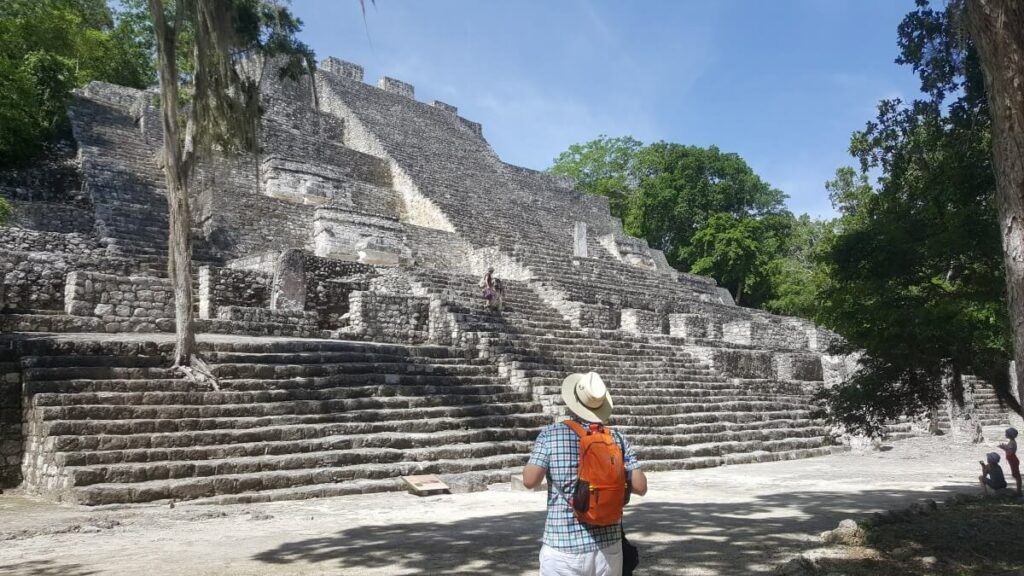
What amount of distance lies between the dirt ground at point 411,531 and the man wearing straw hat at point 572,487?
1.62 metres

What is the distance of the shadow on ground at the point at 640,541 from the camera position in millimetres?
4410

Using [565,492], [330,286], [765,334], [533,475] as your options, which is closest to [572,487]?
[565,492]

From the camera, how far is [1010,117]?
3518mm

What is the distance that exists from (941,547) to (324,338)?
8.67 meters

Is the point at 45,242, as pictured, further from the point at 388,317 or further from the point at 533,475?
the point at 533,475

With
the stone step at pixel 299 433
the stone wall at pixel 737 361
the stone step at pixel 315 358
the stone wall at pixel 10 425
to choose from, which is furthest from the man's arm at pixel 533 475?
the stone wall at pixel 737 361

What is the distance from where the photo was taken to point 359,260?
15.4 meters

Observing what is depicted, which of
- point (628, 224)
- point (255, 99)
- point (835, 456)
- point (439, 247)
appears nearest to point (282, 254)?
point (255, 99)

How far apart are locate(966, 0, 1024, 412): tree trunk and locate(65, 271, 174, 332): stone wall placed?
9.69m

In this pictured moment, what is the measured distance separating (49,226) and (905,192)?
13.5m

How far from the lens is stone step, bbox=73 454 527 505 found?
6324 mm

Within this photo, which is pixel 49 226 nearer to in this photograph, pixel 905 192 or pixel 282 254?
pixel 282 254

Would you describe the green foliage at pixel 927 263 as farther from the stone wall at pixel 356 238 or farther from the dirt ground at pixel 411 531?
the stone wall at pixel 356 238

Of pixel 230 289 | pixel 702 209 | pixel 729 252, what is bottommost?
pixel 230 289
